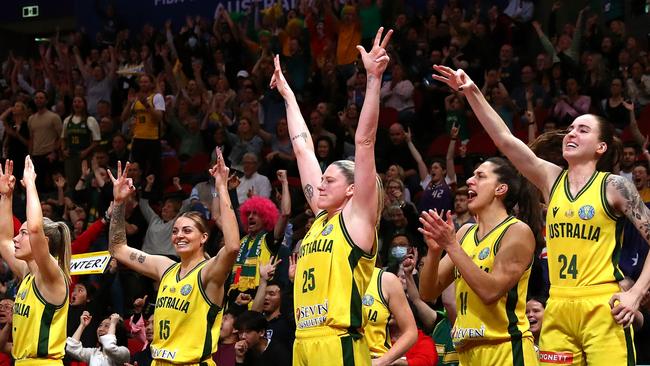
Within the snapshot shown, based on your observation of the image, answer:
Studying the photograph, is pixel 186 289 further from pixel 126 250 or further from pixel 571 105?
pixel 571 105

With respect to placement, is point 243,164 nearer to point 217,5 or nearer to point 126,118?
point 126,118

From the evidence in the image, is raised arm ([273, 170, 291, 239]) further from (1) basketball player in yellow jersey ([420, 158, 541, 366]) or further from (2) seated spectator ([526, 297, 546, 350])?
(1) basketball player in yellow jersey ([420, 158, 541, 366])

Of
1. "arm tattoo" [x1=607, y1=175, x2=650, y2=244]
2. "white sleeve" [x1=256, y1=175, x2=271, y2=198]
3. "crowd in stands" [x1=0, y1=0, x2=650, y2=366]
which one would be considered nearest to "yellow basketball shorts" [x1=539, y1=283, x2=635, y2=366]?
"arm tattoo" [x1=607, y1=175, x2=650, y2=244]

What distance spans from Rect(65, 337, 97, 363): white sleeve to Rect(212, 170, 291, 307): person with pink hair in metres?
1.62

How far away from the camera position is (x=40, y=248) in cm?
→ 759

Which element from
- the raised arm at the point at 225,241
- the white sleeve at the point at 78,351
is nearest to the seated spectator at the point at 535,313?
the raised arm at the point at 225,241

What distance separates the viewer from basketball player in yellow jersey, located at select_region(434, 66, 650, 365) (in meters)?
5.88

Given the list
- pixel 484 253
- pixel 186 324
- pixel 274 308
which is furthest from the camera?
pixel 274 308

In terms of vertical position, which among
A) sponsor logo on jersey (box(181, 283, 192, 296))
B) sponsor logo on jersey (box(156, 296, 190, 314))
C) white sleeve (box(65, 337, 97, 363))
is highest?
sponsor logo on jersey (box(181, 283, 192, 296))

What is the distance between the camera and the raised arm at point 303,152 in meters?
6.86

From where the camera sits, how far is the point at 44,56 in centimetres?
1972

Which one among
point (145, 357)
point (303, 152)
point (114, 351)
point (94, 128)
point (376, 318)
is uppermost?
point (94, 128)

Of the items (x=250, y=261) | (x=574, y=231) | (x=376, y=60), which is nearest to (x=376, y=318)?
(x=574, y=231)

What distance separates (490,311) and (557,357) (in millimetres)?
539
